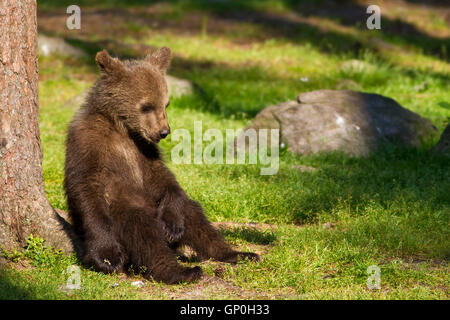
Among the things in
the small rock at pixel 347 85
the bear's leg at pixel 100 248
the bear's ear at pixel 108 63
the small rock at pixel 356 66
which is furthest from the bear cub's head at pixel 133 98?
the small rock at pixel 356 66

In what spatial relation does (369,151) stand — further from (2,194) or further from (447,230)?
(2,194)

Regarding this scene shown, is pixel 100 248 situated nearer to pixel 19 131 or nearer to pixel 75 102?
pixel 19 131

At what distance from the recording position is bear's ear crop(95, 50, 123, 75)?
5.72m

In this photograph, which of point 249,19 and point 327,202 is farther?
point 249,19

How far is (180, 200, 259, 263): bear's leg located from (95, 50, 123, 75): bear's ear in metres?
1.41

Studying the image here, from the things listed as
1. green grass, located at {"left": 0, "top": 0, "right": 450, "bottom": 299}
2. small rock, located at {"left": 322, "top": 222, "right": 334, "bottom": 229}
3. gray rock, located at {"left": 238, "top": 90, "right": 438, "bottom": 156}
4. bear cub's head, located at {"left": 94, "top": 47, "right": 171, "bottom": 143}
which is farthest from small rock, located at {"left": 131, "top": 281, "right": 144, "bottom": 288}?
gray rock, located at {"left": 238, "top": 90, "right": 438, "bottom": 156}

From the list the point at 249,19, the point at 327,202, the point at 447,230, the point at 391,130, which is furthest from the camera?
the point at 249,19

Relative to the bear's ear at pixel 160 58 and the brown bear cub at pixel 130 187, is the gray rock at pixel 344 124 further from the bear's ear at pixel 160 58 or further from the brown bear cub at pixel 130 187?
the brown bear cub at pixel 130 187

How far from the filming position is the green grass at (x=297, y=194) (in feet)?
16.2

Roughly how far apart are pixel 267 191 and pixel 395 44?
33.9ft

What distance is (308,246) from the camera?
5.71 m

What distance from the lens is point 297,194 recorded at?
726cm

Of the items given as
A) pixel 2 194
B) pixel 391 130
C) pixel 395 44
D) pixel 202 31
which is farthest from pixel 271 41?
pixel 2 194

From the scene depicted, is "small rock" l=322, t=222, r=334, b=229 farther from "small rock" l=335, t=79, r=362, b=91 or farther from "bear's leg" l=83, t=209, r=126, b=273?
"small rock" l=335, t=79, r=362, b=91
